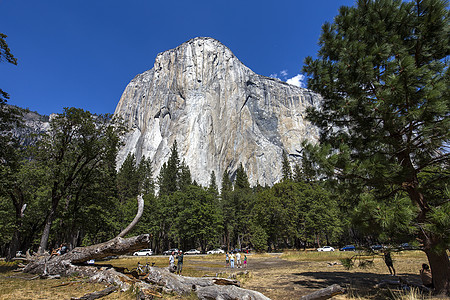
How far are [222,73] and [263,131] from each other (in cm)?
3386

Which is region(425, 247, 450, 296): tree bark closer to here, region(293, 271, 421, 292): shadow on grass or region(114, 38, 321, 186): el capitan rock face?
region(293, 271, 421, 292): shadow on grass

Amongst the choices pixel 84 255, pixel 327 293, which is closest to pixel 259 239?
pixel 84 255

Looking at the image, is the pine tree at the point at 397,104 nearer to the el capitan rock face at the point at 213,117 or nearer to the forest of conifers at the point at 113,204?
the forest of conifers at the point at 113,204

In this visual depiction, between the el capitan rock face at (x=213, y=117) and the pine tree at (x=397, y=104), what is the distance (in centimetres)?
8645

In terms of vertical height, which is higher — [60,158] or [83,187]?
[60,158]

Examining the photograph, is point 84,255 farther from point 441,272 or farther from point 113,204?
point 113,204

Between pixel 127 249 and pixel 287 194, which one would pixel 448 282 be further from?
pixel 287 194

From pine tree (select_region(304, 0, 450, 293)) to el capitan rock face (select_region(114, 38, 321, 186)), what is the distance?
8645cm

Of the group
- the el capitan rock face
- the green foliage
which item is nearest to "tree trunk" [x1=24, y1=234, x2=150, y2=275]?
the green foliage

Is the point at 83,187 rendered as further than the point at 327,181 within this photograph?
Yes

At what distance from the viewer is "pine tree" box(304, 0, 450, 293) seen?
20.6 ft

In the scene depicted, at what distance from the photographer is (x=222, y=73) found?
10944 centimetres

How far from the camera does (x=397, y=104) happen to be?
673cm

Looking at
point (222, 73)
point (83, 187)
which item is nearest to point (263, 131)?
point (222, 73)
